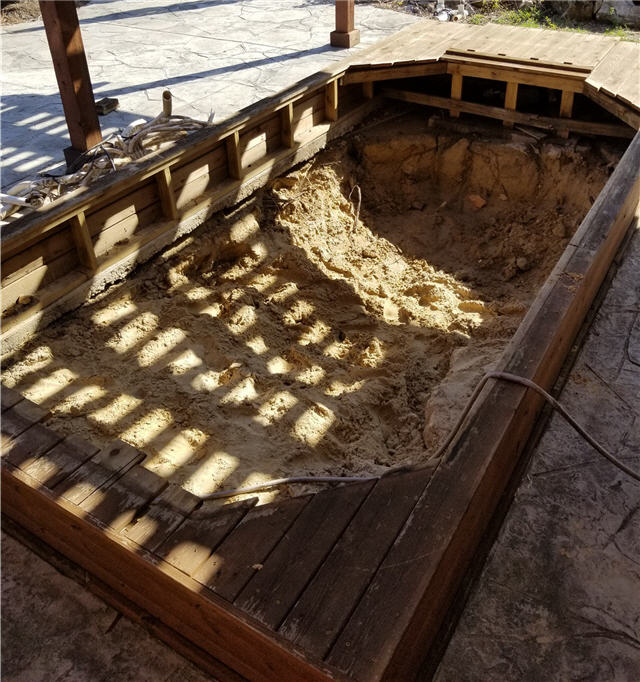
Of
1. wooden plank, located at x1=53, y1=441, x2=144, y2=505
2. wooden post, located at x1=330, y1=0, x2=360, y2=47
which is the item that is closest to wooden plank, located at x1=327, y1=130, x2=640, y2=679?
wooden plank, located at x1=53, y1=441, x2=144, y2=505

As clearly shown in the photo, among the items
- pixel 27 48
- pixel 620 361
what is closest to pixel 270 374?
pixel 620 361

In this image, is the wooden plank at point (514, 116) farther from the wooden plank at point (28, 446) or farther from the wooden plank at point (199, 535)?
the wooden plank at point (28, 446)

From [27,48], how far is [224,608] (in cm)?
867

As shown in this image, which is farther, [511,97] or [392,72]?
[392,72]

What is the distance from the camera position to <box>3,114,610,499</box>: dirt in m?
4.17

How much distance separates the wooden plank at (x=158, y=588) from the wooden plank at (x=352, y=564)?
0.08 metres

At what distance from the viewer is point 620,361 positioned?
3.84 meters

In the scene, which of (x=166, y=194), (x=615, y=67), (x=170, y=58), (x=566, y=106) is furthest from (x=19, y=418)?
(x=615, y=67)

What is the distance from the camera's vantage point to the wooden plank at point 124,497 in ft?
9.08

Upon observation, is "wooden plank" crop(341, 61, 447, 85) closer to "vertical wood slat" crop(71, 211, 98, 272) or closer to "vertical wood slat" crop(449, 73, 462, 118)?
"vertical wood slat" crop(449, 73, 462, 118)

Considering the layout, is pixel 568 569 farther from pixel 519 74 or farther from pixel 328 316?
pixel 519 74

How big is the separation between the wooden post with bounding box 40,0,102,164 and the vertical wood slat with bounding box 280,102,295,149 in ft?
5.61

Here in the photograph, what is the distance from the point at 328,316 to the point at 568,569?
3.23 meters

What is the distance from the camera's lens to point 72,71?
5406 millimetres
